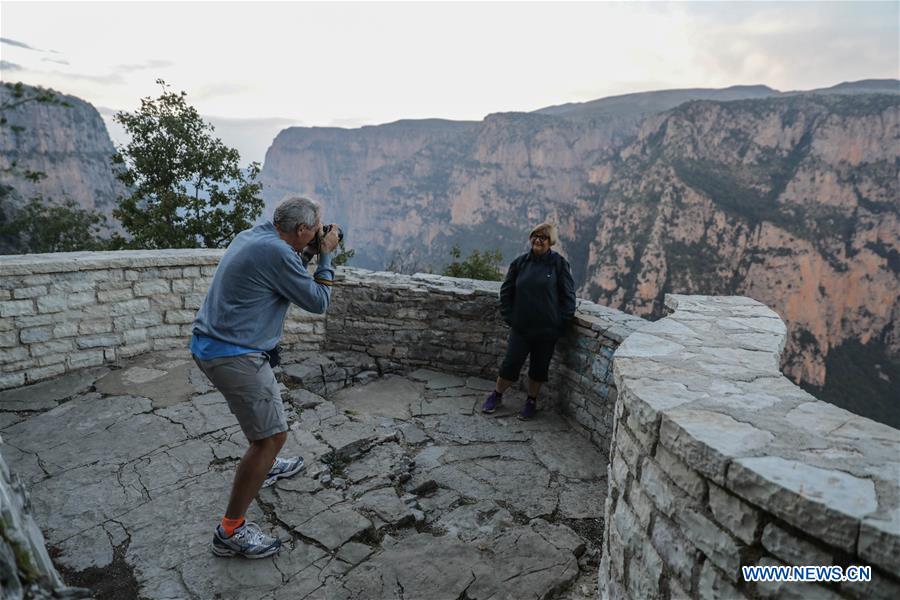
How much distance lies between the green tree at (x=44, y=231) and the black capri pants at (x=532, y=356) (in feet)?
69.8

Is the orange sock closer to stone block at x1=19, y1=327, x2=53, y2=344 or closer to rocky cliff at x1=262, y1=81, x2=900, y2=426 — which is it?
stone block at x1=19, y1=327, x2=53, y2=344

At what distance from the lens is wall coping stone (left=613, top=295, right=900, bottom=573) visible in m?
1.25

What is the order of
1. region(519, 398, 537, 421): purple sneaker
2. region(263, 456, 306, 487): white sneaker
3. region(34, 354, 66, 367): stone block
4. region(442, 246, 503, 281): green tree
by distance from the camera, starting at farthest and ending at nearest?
region(442, 246, 503, 281): green tree, region(519, 398, 537, 421): purple sneaker, region(34, 354, 66, 367): stone block, region(263, 456, 306, 487): white sneaker

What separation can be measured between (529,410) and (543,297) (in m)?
1.02

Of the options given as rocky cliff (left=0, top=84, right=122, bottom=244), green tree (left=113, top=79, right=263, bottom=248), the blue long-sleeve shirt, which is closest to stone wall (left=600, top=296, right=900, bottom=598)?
the blue long-sleeve shirt

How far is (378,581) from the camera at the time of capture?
255 centimetres

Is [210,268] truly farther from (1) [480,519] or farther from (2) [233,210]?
(2) [233,210]

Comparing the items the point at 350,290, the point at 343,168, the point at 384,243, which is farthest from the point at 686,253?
the point at 343,168

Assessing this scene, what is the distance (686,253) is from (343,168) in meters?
90.5

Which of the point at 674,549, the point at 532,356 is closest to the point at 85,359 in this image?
the point at 532,356

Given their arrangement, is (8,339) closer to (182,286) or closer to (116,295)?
(116,295)

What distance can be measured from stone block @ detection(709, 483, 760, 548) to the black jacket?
2.70m

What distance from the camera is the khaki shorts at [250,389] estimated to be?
7.92 ft

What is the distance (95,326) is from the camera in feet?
15.3
